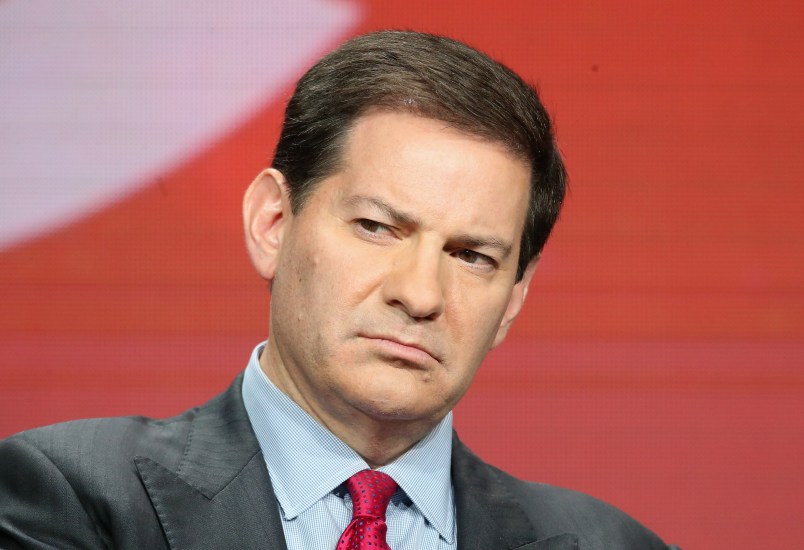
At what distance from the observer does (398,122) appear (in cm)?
216

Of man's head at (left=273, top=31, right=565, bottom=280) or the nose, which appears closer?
the nose

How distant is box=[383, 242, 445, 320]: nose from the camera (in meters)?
2.01

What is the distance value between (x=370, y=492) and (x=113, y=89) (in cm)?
147

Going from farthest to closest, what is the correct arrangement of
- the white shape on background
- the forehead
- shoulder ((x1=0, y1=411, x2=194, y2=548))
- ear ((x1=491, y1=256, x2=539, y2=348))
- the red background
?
1. the red background
2. the white shape on background
3. ear ((x1=491, y1=256, x2=539, y2=348))
4. the forehead
5. shoulder ((x1=0, y1=411, x2=194, y2=548))

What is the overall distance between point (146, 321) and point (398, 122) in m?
1.25

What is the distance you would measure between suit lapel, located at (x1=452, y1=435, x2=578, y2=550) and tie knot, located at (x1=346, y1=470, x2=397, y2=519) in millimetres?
213

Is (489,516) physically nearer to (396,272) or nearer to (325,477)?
(325,477)

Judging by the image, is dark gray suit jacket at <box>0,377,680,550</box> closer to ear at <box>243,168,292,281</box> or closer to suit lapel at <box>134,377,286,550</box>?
suit lapel at <box>134,377,286,550</box>

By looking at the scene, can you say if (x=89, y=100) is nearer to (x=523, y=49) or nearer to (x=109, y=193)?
(x=109, y=193)

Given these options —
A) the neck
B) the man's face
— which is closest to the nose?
the man's face

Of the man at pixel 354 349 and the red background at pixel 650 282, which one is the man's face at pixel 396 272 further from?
the red background at pixel 650 282

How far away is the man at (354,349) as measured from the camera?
2.04m

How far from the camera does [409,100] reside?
218 cm

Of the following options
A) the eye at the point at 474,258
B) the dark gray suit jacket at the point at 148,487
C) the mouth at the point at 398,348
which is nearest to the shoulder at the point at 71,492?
the dark gray suit jacket at the point at 148,487
